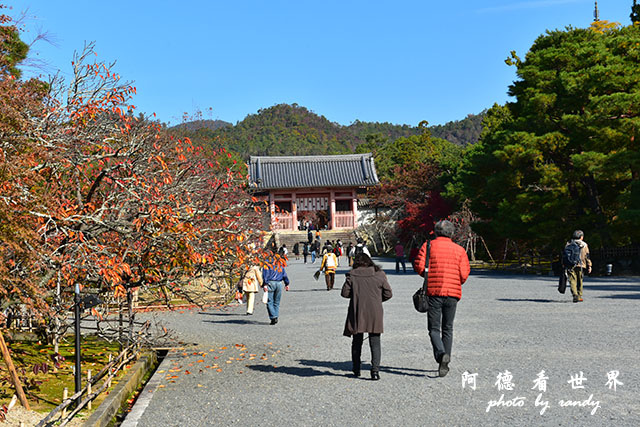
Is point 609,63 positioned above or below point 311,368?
above

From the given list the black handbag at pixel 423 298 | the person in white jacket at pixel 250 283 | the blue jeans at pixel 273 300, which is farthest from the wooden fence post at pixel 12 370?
the person in white jacket at pixel 250 283

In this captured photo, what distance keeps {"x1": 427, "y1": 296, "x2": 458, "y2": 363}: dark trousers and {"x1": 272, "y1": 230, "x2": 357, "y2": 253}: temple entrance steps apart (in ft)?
126

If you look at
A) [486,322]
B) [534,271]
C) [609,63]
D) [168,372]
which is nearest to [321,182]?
[534,271]

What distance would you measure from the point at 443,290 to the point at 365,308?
87 centimetres

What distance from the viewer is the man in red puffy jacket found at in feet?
22.9

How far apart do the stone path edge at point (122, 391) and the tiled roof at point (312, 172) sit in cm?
4073

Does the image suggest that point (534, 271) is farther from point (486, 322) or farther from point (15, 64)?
point (15, 64)

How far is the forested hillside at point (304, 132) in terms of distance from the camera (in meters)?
99.4

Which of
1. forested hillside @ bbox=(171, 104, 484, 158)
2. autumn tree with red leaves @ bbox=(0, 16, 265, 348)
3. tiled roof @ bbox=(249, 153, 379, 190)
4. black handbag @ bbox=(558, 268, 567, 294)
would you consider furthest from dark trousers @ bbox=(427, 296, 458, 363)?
forested hillside @ bbox=(171, 104, 484, 158)

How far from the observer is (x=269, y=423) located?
5551mm

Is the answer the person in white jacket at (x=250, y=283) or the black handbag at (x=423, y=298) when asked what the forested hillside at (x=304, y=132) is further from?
the black handbag at (x=423, y=298)

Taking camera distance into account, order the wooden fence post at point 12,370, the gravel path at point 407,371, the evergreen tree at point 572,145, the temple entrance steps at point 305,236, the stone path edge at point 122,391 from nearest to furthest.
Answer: the wooden fence post at point 12,370 < the gravel path at point 407,371 < the stone path edge at point 122,391 < the evergreen tree at point 572,145 < the temple entrance steps at point 305,236

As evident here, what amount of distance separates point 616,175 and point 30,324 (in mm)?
17157

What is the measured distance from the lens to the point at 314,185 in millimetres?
50156
